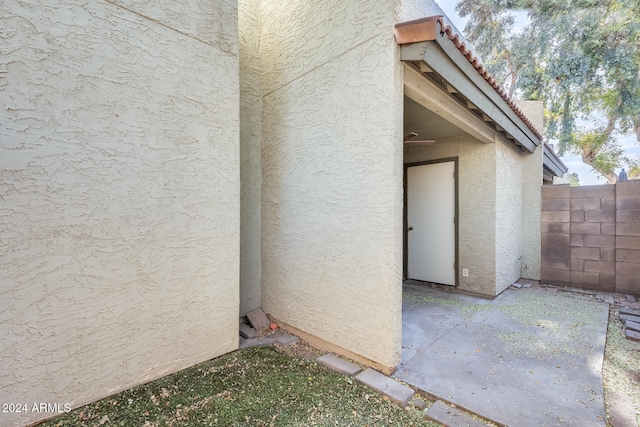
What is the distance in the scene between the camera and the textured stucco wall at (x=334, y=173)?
12.0 feet

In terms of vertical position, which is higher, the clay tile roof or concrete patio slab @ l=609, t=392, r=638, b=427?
the clay tile roof

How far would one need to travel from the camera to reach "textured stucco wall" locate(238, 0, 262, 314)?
17.7 ft

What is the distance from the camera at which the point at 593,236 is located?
7.45m

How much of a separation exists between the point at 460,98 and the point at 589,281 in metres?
6.52

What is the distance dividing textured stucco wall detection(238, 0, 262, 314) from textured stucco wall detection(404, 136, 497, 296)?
4.89 metres

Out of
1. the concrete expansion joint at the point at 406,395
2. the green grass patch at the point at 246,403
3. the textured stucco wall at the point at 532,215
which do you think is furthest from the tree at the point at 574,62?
the green grass patch at the point at 246,403

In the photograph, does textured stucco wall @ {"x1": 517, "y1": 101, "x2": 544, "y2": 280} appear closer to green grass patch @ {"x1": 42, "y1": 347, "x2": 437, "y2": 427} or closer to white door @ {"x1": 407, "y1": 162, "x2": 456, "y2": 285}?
white door @ {"x1": 407, "y1": 162, "x2": 456, "y2": 285}

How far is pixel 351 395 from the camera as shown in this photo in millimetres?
3246

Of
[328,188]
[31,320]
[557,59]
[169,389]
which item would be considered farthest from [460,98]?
[557,59]

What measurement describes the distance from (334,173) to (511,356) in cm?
364

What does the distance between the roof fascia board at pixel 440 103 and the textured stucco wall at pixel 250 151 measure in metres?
2.93

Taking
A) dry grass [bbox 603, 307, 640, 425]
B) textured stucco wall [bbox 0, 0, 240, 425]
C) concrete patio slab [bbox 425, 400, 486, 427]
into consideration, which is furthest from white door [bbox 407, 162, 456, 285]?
textured stucco wall [bbox 0, 0, 240, 425]

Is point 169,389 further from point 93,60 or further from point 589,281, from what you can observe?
point 589,281

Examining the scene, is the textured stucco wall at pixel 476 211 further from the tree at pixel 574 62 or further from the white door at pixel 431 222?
the tree at pixel 574 62
